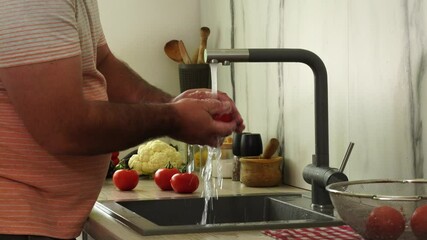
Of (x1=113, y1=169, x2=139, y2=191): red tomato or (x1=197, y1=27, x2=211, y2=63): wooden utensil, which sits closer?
(x1=113, y1=169, x2=139, y2=191): red tomato

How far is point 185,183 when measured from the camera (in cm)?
233

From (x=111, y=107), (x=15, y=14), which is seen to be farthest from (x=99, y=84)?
(x=15, y=14)

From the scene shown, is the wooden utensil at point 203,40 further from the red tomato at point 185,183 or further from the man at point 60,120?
the man at point 60,120

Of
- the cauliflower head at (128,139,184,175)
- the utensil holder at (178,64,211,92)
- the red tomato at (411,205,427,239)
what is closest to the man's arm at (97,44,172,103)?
the red tomato at (411,205,427,239)

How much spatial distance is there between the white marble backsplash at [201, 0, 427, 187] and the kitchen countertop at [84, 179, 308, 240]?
0.16 m

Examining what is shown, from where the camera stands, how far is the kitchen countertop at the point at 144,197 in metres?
1.58

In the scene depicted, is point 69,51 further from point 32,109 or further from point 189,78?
point 189,78

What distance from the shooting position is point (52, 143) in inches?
53.2

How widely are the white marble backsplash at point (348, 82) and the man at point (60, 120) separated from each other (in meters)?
0.41

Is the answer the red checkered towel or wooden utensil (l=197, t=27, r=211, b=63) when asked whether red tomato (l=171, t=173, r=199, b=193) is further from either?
wooden utensil (l=197, t=27, r=211, b=63)

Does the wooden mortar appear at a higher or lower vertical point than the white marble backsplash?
→ lower

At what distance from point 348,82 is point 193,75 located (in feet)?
3.91

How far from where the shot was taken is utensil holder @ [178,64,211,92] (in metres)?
3.17

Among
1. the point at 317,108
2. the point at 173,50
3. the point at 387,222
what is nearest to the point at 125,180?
the point at 317,108
